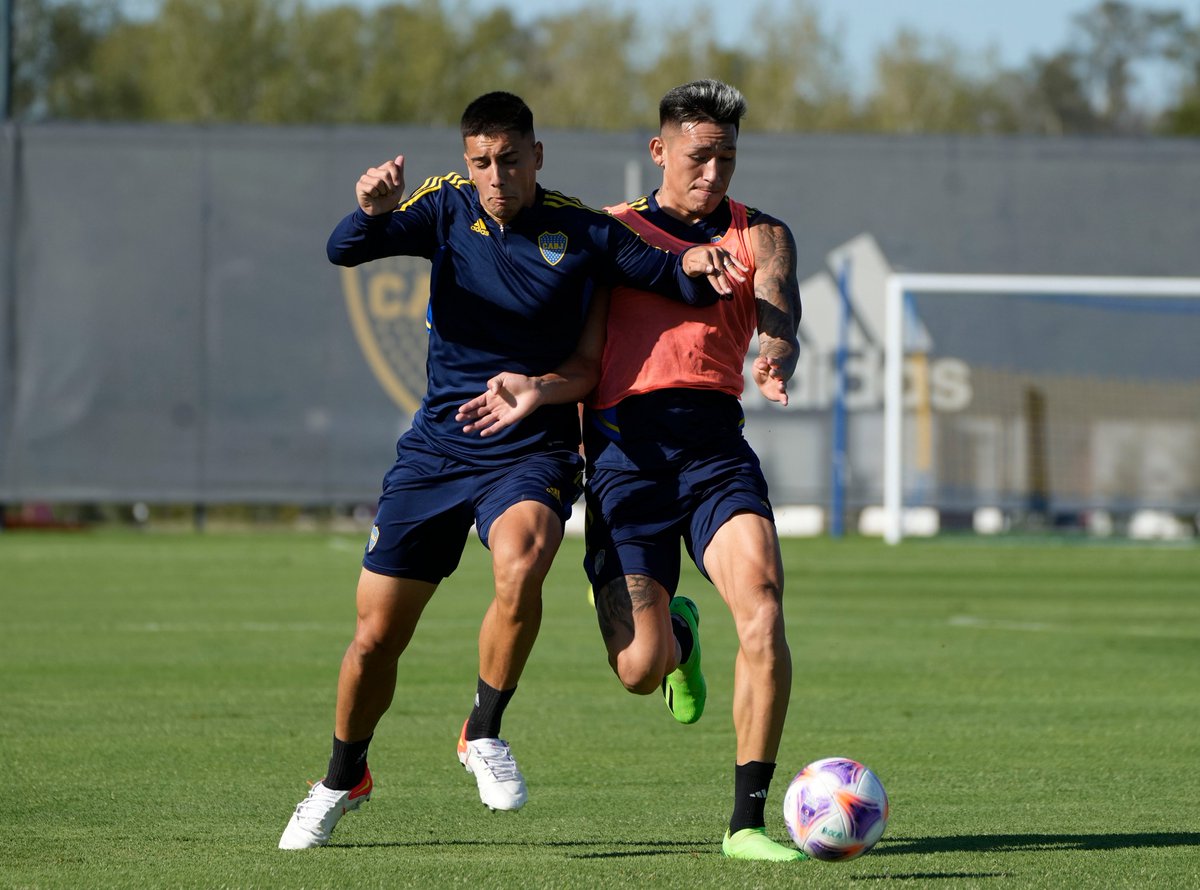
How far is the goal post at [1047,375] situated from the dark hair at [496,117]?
48.1 ft

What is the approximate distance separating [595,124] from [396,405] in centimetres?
3151

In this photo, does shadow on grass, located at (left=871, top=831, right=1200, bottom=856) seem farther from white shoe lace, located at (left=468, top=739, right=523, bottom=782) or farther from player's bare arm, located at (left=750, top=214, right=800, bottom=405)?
player's bare arm, located at (left=750, top=214, right=800, bottom=405)

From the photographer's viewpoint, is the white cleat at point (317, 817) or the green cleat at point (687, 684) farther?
the green cleat at point (687, 684)

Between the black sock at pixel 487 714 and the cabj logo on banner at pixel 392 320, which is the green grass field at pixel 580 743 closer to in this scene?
the black sock at pixel 487 714

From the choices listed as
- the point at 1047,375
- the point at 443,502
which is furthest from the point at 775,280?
the point at 1047,375

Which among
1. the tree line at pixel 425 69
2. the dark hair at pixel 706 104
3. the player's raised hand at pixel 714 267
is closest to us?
the player's raised hand at pixel 714 267

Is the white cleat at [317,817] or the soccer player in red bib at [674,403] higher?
the soccer player in red bib at [674,403]

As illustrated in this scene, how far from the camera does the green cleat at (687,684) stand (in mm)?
6324

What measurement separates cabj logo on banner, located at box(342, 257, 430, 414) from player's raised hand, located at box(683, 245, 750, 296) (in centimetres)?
1431

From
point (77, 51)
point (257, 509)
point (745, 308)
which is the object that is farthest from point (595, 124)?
point (745, 308)

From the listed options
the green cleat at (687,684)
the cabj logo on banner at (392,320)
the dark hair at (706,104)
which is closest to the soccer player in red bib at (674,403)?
the dark hair at (706,104)

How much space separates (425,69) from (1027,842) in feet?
154

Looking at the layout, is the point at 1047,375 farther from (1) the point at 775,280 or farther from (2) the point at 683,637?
(1) the point at 775,280

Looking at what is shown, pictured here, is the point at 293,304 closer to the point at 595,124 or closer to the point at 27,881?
the point at 27,881
